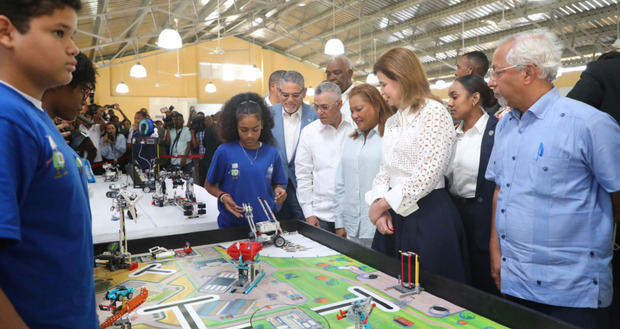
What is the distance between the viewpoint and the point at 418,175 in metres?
1.60

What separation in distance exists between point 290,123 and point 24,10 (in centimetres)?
219

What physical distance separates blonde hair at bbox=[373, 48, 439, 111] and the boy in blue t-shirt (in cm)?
123

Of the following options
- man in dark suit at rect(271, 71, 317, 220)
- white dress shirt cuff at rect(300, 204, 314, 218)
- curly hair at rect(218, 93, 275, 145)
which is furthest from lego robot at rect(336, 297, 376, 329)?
man in dark suit at rect(271, 71, 317, 220)

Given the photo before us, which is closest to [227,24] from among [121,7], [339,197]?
[121,7]

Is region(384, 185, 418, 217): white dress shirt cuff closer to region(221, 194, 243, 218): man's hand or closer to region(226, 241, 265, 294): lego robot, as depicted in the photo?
region(226, 241, 265, 294): lego robot

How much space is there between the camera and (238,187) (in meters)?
2.20

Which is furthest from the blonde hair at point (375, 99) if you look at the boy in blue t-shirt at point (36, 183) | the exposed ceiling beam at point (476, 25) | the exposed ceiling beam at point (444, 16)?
the exposed ceiling beam at point (476, 25)

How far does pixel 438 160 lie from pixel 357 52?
41.2 ft

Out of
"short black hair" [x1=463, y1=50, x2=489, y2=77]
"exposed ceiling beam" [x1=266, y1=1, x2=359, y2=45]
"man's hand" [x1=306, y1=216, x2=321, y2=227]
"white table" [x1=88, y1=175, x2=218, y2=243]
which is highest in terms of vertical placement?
"exposed ceiling beam" [x1=266, y1=1, x2=359, y2=45]

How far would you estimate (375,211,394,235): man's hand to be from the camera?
1.70 meters

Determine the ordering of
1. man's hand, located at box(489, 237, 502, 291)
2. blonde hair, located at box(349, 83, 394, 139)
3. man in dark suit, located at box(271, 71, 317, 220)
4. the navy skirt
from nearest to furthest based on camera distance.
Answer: man's hand, located at box(489, 237, 502, 291) < the navy skirt < blonde hair, located at box(349, 83, 394, 139) < man in dark suit, located at box(271, 71, 317, 220)

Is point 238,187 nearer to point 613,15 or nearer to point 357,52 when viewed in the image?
point 613,15

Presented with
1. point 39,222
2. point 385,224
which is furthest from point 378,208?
point 39,222

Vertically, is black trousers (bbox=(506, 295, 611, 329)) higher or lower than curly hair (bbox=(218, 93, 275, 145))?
lower
